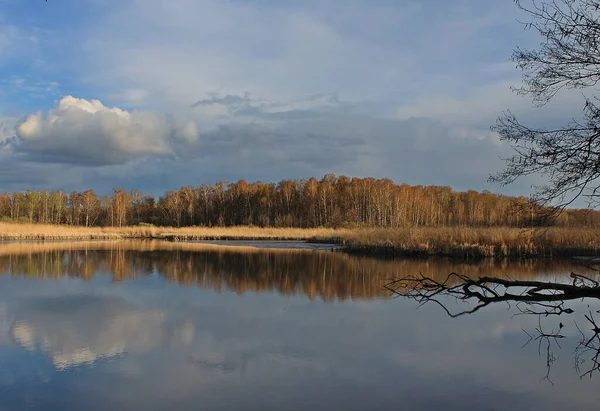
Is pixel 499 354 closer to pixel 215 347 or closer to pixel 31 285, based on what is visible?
pixel 215 347

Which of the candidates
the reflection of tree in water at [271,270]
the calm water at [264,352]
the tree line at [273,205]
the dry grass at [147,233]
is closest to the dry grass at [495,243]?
the reflection of tree in water at [271,270]

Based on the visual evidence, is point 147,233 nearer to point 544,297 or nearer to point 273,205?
point 273,205

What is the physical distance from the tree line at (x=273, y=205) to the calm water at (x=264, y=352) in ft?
124

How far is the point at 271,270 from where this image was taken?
52.5 ft

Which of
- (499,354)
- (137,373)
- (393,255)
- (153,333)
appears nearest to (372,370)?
(499,354)

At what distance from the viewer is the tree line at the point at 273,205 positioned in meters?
54.5

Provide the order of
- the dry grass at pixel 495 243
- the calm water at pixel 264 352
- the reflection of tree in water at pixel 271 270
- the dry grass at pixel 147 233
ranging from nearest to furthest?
the calm water at pixel 264 352 < the reflection of tree in water at pixel 271 270 < the dry grass at pixel 495 243 < the dry grass at pixel 147 233

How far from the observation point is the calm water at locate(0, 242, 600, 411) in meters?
5.04

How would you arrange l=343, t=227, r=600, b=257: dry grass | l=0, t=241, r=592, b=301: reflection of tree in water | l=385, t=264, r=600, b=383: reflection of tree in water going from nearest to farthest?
l=385, t=264, r=600, b=383: reflection of tree in water → l=0, t=241, r=592, b=301: reflection of tree in water → l=343, t=227, r=600, b=257: dry grass

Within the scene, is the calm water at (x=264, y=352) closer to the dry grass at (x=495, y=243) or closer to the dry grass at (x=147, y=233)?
the dry grass at (x=495, y=243)

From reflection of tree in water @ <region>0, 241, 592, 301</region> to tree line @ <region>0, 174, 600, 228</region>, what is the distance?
29623 mm

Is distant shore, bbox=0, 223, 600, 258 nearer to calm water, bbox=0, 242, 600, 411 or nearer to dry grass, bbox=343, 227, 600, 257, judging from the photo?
dry grass, bbox=343, 227, 600, 257

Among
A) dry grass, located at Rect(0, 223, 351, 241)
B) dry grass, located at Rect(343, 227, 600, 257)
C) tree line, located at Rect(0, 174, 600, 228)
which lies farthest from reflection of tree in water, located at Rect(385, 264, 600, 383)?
tree line, located at Rect(0, 174, 600, 228)

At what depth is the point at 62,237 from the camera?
114 ft
